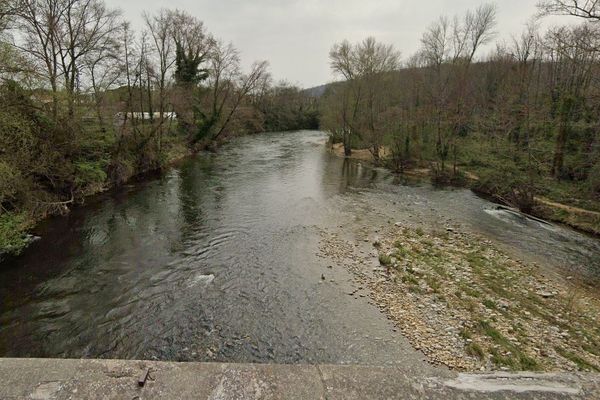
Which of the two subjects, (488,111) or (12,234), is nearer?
(12,234)

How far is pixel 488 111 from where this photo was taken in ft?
74.7

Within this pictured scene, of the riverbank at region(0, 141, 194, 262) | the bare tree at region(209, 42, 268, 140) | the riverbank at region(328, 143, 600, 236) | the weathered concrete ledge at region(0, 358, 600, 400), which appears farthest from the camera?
the bare tree at region(209, 42, 268, 140)

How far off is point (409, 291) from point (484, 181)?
13759 millimetres

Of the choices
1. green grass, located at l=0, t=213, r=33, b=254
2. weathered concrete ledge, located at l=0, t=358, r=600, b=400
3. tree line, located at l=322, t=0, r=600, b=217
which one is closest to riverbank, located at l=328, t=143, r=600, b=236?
tree line, located at l=322, t=0, r=600, b=217

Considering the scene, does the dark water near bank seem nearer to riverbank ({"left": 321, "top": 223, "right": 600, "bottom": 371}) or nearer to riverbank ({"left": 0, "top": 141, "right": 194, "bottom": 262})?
riverbank ({"left": 0, "top": 141, "right": 194, "bottom": 262})

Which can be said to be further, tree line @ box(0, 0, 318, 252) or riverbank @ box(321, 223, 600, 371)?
tree line @ box(0, 0, 318, 252)

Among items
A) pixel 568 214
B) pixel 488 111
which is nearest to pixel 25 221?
pixel 568 214

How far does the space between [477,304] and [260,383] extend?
6980 millimetres

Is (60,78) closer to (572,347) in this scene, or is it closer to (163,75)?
(163,75)

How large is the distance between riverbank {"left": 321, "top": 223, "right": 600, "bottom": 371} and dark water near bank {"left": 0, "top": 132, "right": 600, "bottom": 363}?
741 mm

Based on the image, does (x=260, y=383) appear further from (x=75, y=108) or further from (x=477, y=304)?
(x=75, y=108)

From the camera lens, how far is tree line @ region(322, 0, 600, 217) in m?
15.4

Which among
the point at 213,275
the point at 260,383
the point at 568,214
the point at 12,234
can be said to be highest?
the point at 260,383

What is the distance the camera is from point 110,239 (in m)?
10.8
